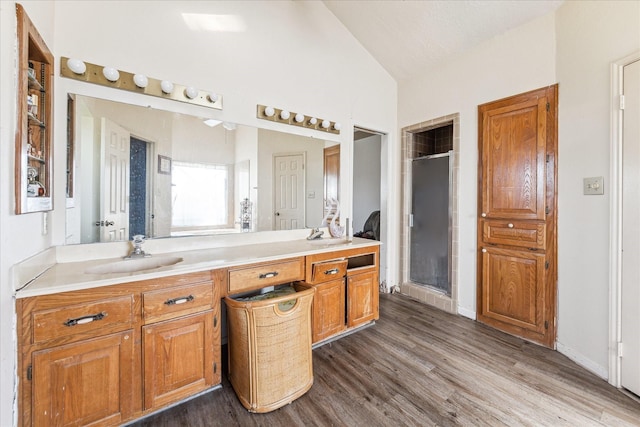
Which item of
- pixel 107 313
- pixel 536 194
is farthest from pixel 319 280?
pixel 536 194

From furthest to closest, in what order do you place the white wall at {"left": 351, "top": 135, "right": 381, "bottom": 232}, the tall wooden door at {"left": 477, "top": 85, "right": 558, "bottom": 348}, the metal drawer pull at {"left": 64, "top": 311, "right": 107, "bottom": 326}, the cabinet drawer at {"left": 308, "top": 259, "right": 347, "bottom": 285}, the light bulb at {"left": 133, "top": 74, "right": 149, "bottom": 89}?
the white wall at {"left": 351, "top": 135, "right": 381, "bottom": 232} → the tall wooden door at {"left": 477, "top": 85, "right": 558, "bottom": 348} → the cabinet drawer at {"left": 308, "top": 259, "right": 347, "bottom": 285} → the light bulb at {"left": 133, "top": 74, "right": 149, "bottom": 89} → the metal drawer pull at {"left": 64, "top": 311, "right": 107, "bottom": 326}

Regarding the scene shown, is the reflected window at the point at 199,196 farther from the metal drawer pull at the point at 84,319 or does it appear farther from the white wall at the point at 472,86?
the white wall at the point at 472,86

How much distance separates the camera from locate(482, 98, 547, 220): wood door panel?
2258 mm

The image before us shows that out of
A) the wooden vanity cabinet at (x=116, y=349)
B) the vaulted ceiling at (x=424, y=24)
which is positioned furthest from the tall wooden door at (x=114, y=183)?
the vaulted ceiling at (x=424, y=24)

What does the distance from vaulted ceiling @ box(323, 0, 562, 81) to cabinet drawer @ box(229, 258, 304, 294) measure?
258 cm

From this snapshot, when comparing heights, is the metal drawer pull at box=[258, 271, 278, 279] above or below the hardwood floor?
above

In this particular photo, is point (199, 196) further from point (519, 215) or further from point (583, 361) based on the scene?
point (583, 361)

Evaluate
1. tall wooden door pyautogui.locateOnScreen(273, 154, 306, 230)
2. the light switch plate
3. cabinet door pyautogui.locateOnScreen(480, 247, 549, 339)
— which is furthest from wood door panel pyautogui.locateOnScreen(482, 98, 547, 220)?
tall wooden door pyautogui.locateOnScreen(273, 154, 306, 230)

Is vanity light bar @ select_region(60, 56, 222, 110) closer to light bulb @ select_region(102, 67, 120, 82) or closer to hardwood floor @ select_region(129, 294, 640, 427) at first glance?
light bulb @ select_region(102, 67, 120, 82)

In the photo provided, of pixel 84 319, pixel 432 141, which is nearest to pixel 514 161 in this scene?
pixel 432 141

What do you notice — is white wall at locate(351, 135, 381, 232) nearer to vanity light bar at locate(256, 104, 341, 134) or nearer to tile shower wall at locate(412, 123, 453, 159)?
tile shower wall at locate(412, 123, 453, 159)

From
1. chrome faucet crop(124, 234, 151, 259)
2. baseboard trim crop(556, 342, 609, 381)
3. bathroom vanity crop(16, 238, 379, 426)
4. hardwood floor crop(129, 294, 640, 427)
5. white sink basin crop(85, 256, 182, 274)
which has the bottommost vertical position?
hardwood floor crop(129, 294, 640, 427)

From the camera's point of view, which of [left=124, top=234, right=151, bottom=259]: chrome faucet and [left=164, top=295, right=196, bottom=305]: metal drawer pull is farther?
[left=124, top=234, right=151, bottom=259]: chrome faucet

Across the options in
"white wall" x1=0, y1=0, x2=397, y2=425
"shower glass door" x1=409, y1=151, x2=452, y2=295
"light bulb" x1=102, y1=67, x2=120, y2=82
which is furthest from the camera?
"shower glass door" x1=409, y1=151, x2=452, y2=295
